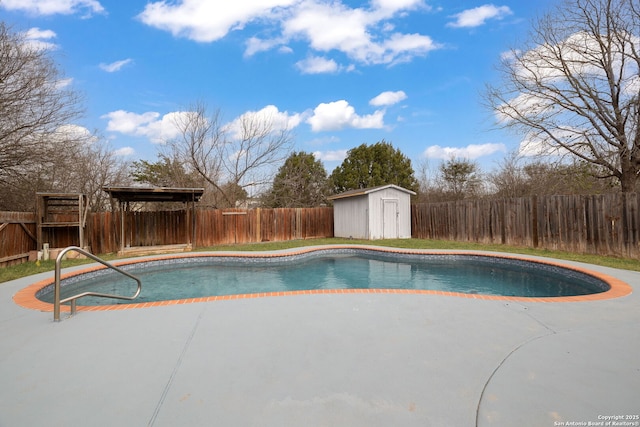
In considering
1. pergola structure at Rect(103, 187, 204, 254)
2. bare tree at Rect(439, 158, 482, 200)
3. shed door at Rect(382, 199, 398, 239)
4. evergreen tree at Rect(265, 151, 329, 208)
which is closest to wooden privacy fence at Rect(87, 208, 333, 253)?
pergola structure at Rect(103, 187, 204, 254)

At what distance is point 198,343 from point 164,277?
5.24 meters

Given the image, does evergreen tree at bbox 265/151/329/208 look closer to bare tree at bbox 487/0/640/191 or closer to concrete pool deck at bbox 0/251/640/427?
bare tree at bbox 487/0/640/191

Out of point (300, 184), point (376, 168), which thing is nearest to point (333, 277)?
point (300, 184)

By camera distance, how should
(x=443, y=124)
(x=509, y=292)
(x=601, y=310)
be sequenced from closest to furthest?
(x=601, y=310)
(x=509, y=292)
(x=443, y=124)

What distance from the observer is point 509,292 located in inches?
227

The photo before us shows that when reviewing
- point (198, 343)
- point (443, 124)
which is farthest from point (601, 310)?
point (443, 124)

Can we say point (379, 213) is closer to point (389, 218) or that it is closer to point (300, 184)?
point (389, 218)

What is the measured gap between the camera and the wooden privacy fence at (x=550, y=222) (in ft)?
25.8

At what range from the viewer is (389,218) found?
44.3 feet

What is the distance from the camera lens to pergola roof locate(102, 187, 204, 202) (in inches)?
382

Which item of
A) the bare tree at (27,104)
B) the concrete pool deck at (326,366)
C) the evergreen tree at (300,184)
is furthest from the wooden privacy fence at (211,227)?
the concrete pool deck at (326,366)

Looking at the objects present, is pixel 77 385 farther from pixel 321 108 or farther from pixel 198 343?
pixel 321 108

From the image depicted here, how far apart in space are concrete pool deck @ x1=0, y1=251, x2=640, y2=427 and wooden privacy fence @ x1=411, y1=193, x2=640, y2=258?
18.9 feet

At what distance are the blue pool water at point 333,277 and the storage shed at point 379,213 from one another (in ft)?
12.2
